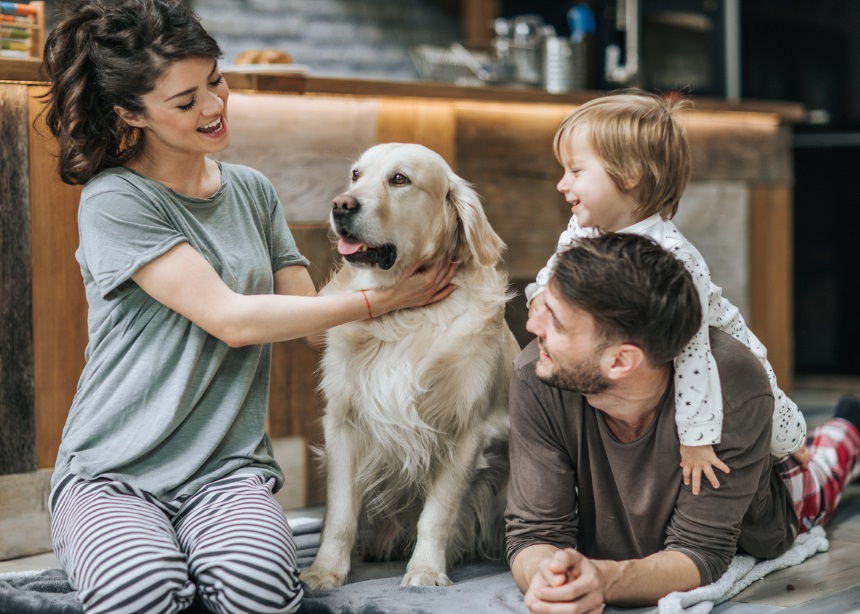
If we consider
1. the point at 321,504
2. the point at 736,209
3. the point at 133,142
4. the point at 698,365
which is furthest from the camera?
the point at 736,209

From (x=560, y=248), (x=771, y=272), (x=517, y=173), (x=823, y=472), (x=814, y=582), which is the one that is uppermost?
(x=517, y=173)

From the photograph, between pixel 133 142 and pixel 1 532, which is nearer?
pixel 133 142

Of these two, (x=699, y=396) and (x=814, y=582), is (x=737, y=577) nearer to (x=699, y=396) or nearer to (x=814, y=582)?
(x=814, y=582)

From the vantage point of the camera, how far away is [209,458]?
184 cm

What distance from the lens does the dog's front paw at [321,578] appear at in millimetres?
1960

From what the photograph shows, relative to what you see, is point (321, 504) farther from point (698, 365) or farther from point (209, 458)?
point (698, 365)

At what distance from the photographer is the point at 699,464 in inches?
70.7

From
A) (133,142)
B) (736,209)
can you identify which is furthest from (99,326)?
(736,209)

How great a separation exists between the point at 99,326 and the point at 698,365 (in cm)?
104

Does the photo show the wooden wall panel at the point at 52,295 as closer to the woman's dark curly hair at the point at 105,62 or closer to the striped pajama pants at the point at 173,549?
the woman's dark curly hair at the point at 105,62

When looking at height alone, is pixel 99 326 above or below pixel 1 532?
above

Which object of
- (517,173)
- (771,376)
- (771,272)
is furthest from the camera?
(771,272)

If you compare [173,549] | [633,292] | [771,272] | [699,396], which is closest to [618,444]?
[699,396]

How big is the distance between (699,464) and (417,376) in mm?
549
